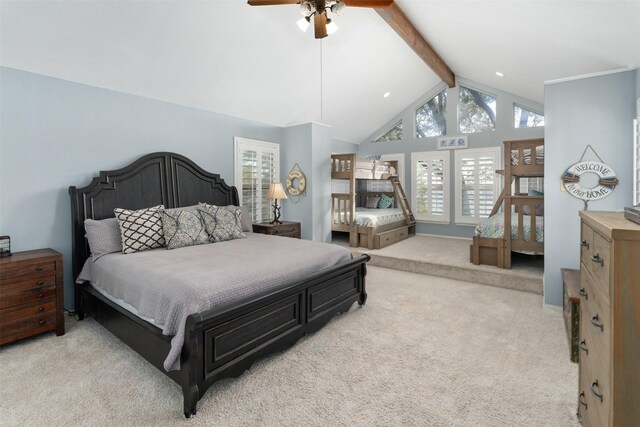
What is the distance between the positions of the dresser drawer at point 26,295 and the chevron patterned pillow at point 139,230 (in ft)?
2.10

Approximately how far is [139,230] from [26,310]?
1.06m

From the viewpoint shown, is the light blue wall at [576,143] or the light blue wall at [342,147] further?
the light blue wall at [342,147]

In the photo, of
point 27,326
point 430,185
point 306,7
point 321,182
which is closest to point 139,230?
point 27,326

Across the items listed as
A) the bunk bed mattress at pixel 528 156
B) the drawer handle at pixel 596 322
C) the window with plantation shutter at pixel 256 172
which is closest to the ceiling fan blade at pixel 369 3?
the drawer handle at pixel 596 322

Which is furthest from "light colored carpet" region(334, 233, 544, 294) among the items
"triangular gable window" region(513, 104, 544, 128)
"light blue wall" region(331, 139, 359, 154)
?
"triangular gable window" region(513, 104, 544, 128)

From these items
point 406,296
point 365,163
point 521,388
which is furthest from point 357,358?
point 365,163

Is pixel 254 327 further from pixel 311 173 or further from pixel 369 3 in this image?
pixel 311 173

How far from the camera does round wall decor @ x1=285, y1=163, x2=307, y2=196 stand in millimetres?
5777

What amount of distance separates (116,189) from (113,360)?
77.7 inches

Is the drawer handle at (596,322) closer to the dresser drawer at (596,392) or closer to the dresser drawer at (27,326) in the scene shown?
the dresser drawer at (596,392)

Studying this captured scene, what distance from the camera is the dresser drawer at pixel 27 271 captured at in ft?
8.46

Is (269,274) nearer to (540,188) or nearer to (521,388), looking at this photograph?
(521,388)

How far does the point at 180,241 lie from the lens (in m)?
3.34

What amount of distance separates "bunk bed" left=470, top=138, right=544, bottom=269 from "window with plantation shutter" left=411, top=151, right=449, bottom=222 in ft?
7.78
